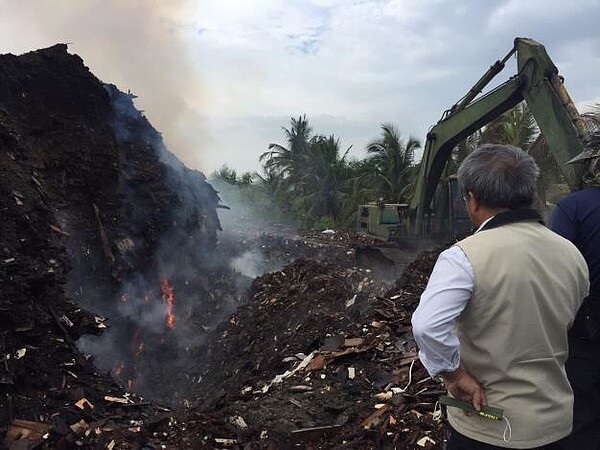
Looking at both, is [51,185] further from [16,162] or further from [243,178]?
[243,178]

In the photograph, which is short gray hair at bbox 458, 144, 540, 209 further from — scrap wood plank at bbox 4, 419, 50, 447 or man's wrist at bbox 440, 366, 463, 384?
scrap wood plank at bbox 4, 419, 50, 447

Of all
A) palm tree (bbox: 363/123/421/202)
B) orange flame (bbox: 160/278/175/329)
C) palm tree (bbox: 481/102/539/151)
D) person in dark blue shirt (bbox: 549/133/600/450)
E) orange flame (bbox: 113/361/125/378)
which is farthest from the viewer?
palm tree (bbox: 363/123/421/202)

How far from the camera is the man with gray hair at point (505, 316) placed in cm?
196

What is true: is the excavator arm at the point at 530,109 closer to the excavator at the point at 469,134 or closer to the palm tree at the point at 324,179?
the excavator at the point at 469,134

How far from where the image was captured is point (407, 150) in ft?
105

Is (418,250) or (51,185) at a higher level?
(51,185)

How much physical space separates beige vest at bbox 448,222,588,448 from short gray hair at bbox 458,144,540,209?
4.6 inches

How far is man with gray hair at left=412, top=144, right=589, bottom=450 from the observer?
6.44 ft

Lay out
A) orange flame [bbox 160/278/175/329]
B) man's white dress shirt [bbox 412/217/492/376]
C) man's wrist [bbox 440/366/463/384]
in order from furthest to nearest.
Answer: orange flame [bbox 160/278/175/329], man's wrist [bbox 440/366/463/384], man's white dress shirt [bbox 412/217/492/376]

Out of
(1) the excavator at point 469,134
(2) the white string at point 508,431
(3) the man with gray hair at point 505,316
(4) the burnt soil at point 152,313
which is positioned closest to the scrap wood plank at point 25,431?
(4) the burnt soil at point 152,313

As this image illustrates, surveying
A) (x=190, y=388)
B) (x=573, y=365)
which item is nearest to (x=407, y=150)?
(x=190, y=388)

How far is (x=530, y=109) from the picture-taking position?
30.2 ft

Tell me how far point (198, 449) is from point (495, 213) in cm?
357

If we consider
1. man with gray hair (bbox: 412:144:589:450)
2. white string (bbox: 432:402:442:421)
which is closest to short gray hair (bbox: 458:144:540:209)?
man with gray hair (bbox: 412:144:589:450)
